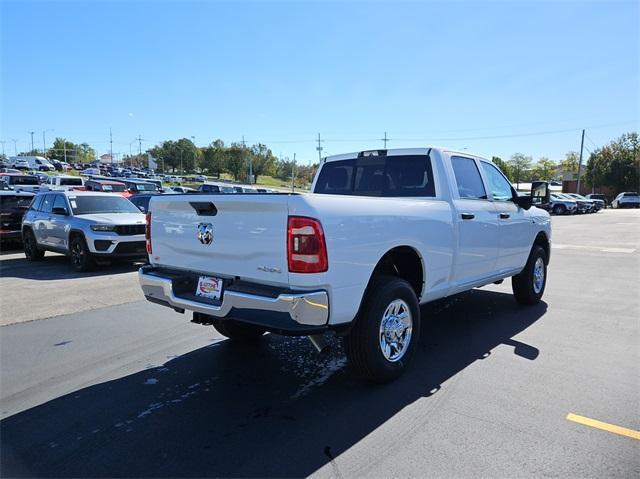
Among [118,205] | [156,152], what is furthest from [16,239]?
[156,152]

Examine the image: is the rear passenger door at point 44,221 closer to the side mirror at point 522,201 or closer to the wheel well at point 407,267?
the wheel well at point 407,267

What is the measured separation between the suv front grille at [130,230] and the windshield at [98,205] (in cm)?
127

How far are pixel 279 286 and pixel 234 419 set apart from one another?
999 mm

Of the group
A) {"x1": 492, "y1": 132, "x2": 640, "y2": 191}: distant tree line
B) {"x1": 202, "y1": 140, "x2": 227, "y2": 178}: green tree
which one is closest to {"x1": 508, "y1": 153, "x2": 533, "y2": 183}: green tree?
{"x1": 492, "y1": 132, "x2": 640, "y2": 191}: distant tree line

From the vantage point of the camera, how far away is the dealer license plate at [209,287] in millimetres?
3576

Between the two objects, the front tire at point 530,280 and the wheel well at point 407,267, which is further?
the front tire at point 530,280

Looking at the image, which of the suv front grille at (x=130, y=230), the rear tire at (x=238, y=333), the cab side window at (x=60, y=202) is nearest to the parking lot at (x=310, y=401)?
the rear tire at (x=238, y=333)

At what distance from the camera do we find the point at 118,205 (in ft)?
36.1

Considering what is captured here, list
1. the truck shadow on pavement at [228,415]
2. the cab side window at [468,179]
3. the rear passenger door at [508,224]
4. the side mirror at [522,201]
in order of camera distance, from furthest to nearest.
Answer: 1. the side mirror at [522,201]
2. the rear passenger door at [508,224]
3. the cab side window at [468,179]
4. the truck shadow on pavement at [228,415]

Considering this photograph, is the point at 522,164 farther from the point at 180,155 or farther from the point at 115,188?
the point at 115,188

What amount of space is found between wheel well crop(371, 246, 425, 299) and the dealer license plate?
1.40 m

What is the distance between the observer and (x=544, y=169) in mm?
117625

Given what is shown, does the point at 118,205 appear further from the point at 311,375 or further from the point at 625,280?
the point at 625,280

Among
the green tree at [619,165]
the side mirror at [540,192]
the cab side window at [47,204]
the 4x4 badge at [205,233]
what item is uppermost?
the green tree at [619,165]
